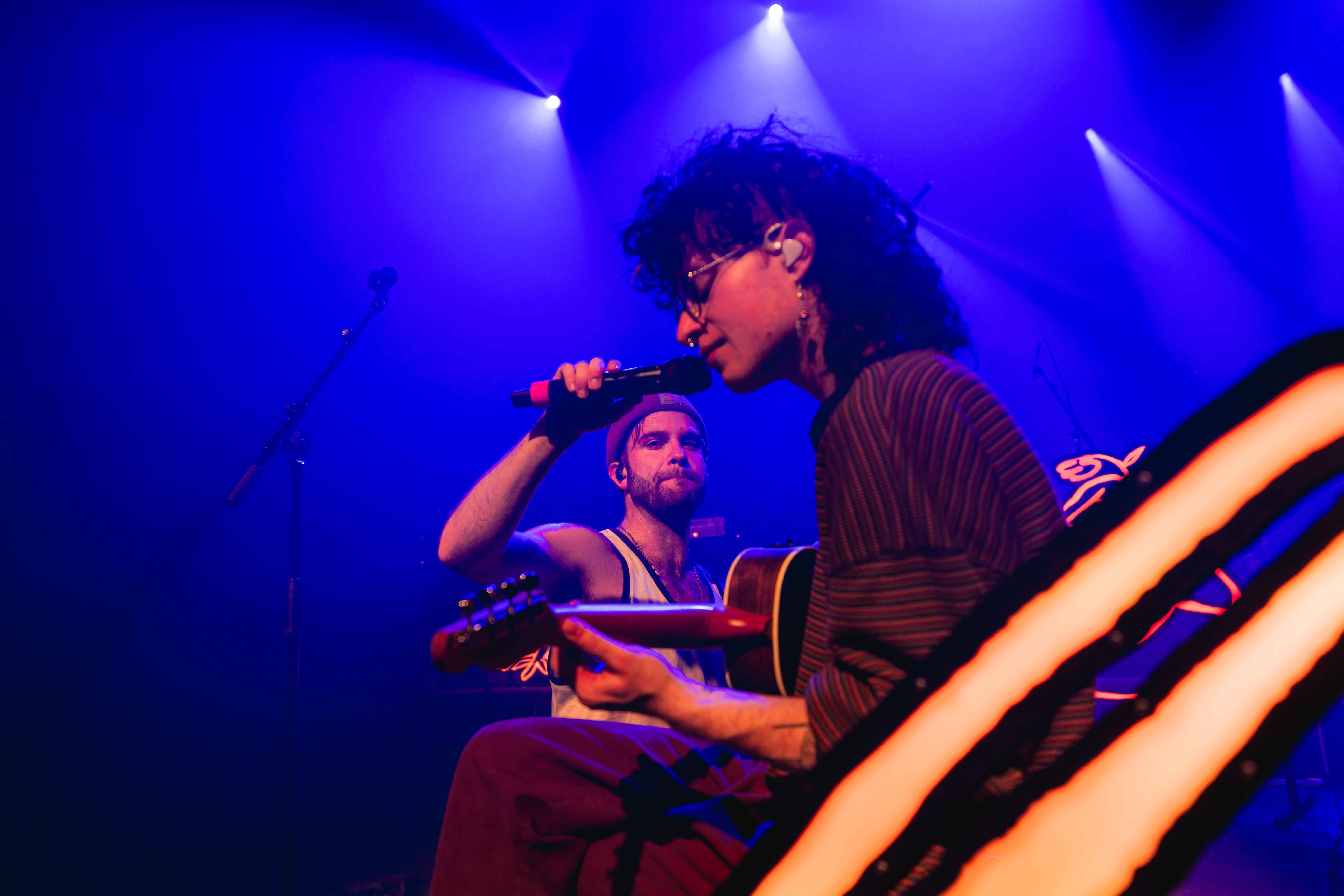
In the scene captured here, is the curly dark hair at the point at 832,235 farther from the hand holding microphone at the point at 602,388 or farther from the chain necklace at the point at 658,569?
the chain necklace at the point at 658,569

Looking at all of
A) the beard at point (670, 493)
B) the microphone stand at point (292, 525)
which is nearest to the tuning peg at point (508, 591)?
the beard at point (670, 493)

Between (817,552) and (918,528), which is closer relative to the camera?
(918,528)

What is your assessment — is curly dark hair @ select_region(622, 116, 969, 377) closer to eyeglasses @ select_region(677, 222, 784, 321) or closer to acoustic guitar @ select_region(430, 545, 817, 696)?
eyeglasses @ select_region(677, 222, 784, 321)

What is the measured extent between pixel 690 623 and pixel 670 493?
1.36 m

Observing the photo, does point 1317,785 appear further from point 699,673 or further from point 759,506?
point 699,673

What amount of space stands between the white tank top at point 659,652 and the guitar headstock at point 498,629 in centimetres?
95

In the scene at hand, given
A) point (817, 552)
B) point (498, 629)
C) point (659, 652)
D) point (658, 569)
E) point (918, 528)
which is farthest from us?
point (658, 569)

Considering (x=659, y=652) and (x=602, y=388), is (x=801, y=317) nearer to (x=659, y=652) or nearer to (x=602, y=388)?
(x=602, y=388)

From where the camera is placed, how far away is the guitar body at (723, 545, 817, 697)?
4.83ft

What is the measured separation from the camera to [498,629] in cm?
133

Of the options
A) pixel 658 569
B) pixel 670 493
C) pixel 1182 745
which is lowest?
pixel 1182 745

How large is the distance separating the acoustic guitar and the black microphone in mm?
462

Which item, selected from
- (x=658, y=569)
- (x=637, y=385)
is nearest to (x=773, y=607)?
(x=637, y=385)

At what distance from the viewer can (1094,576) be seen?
81cm
